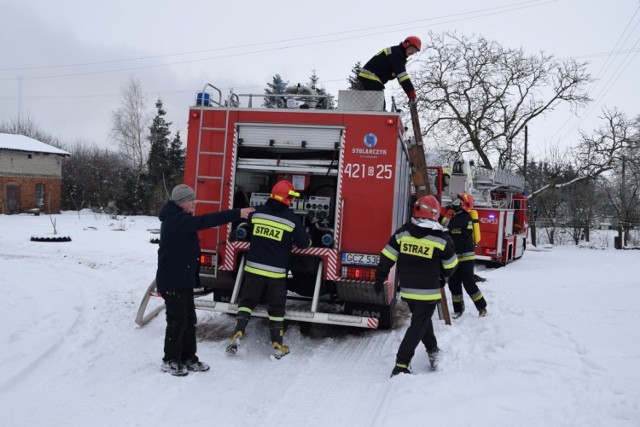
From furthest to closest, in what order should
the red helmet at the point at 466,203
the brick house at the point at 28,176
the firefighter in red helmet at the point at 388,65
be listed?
the brick house at the point at 28,176
the red helmet at the point at 466,203
the firefighter in red helmet at the point at 388,65

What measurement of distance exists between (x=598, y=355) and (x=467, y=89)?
80.0 ft

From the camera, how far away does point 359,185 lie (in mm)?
5977

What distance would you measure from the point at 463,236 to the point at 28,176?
39.7m

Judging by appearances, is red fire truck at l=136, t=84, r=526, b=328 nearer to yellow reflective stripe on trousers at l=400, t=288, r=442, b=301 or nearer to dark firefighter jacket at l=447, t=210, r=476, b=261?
yellow reflective stripe on trousers at l=400, t=288, r=442, b=301

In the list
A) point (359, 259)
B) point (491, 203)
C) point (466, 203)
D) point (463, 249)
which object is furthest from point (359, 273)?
point (491, 203)

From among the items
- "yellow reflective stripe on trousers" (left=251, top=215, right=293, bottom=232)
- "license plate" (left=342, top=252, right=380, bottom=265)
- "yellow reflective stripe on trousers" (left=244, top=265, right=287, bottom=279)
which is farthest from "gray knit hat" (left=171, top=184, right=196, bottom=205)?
"license plate" (left=342, top=252, right=380, bottom=265)

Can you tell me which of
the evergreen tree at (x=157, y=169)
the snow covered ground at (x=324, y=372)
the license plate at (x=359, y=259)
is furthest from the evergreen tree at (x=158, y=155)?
the license plate at (x=359, y=259)

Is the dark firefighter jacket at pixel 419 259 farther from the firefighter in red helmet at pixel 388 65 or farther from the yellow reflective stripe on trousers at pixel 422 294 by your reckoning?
the firefighter in red helmet at pixel 388 65

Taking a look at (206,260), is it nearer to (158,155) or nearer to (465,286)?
(465,286)

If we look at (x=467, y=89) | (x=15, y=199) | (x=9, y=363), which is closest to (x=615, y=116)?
(x=467, y=89)

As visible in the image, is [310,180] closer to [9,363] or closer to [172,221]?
[172,221]

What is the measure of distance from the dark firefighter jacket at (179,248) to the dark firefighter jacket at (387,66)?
3.68 m

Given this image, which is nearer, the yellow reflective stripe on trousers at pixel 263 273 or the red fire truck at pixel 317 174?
the yellow reflective stripe on trousers at pixel 263 273

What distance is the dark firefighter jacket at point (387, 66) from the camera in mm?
7266
